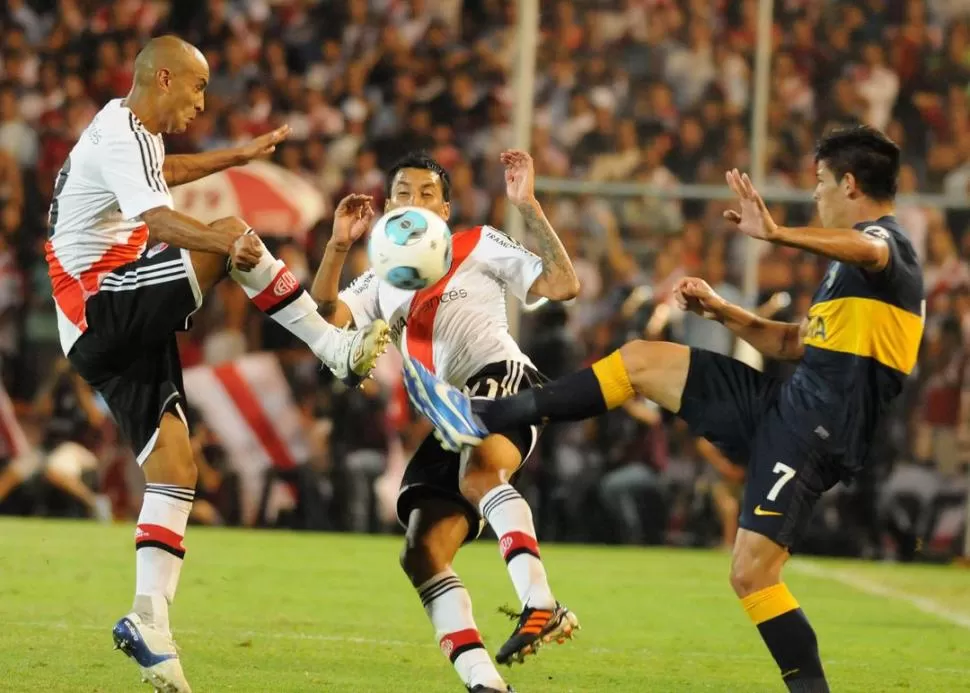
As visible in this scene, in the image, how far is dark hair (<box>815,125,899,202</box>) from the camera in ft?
20.2

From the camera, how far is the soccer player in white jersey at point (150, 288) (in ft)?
21.3

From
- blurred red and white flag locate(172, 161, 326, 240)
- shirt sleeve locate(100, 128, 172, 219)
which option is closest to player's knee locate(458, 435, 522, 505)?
shirt sleeve locate(100, 128, 172, 219)

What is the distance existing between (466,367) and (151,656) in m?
1.78

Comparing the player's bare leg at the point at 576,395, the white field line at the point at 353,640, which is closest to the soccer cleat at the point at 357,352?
the player's bare leg at the point at 576,395

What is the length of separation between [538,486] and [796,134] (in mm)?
4228

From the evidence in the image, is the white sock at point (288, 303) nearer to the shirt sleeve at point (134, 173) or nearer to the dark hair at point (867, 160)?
the shirt sleeve at point (134, 173)

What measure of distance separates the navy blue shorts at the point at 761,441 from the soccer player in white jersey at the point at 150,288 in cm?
134

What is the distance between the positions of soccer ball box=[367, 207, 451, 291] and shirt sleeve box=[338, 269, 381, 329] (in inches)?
25.4

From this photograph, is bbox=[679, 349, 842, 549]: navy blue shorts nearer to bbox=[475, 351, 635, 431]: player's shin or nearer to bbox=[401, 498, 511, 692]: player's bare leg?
bbox=[475, 351, 635, 431]: player's shin

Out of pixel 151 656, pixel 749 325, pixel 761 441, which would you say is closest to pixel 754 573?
pixel 761 441

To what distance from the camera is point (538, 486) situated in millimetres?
15602

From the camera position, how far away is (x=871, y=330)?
19.8 feet

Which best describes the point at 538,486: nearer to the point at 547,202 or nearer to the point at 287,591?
the point at 547,202

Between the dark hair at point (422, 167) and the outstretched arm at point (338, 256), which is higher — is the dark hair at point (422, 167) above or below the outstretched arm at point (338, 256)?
above
